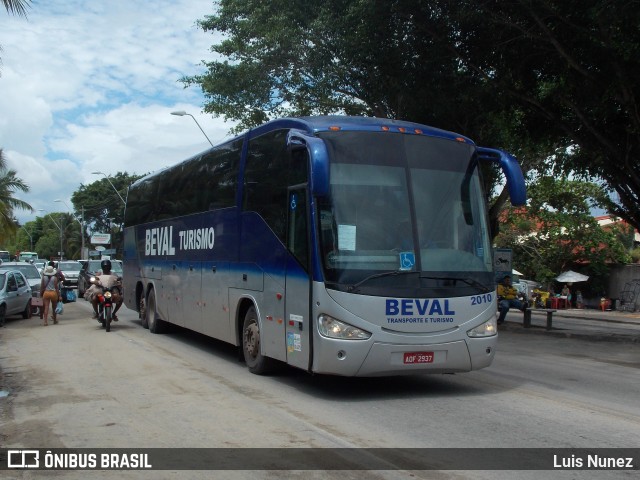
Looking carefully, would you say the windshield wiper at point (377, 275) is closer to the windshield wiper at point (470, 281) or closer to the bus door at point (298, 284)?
the windshield wiper at point (470, 281)

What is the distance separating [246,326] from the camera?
1005 cm

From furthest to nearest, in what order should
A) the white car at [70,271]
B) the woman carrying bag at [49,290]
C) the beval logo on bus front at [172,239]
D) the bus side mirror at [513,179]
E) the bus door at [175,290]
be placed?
1. the white car at [70,271]
2. the woman carrying bag at [49,290]
3. the bus door at [175,290]
4. the beval logo on bus front at [172,239]
5. the bus side mirror at [513,179]

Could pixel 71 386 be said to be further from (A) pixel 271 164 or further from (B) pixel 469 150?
(B) pixel 469 150

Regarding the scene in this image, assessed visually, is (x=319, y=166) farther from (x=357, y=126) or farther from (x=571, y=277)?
(x=571, y=277)

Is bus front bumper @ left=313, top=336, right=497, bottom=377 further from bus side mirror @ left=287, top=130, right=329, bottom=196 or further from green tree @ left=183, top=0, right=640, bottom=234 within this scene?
green tree @ left=183, top=0, right=640, bottom=234

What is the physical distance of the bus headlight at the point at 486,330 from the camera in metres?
8.20

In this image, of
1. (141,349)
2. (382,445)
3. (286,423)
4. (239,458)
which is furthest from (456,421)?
(141,349)

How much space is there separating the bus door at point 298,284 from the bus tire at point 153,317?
25.5 feet

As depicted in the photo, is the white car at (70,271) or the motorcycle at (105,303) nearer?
the motorcycle at (105,303)

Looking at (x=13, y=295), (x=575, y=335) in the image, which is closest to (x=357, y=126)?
(x=575, y=335)

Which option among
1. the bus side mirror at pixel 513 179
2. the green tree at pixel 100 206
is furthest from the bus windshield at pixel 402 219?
the green tree at pixel 100 206

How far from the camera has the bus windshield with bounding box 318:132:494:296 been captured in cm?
776

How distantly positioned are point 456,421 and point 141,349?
7.73 meters

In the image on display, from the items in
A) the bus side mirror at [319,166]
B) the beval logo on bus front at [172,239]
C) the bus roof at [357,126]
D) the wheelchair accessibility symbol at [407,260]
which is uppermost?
the bus roof at [357,126]
